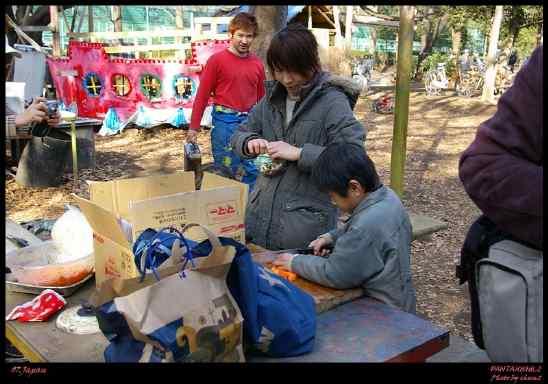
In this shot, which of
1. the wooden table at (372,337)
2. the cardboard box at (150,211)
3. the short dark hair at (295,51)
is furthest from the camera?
the short dark hair at (295,51)

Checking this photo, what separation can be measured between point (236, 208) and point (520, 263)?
3.58 ft

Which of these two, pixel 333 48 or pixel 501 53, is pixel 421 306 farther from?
pixel 501 53

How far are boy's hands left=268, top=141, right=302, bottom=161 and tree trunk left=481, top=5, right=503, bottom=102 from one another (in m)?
13.4

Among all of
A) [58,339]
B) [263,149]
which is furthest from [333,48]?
[58,339]

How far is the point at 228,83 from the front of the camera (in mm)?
4309

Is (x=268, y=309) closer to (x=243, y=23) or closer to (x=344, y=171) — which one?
(x=344, y=171)

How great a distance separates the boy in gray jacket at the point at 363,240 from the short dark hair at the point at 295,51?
1.64 feet

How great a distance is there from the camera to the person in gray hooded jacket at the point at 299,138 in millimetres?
2312

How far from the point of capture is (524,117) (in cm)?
129

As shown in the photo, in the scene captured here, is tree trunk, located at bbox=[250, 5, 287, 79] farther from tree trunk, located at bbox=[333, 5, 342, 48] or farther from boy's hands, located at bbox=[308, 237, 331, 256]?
tree trunk, located at bbox=[333, 5, 342, 48]

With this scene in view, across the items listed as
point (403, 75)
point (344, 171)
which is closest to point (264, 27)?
point (403, 75)

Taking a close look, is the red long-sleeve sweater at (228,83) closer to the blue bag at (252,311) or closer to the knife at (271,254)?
the knife at (271,254)

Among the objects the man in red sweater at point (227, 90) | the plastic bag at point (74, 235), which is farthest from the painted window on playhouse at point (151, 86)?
the plastic bag at point (74, 235)

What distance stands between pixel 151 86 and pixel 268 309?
9045 mm
